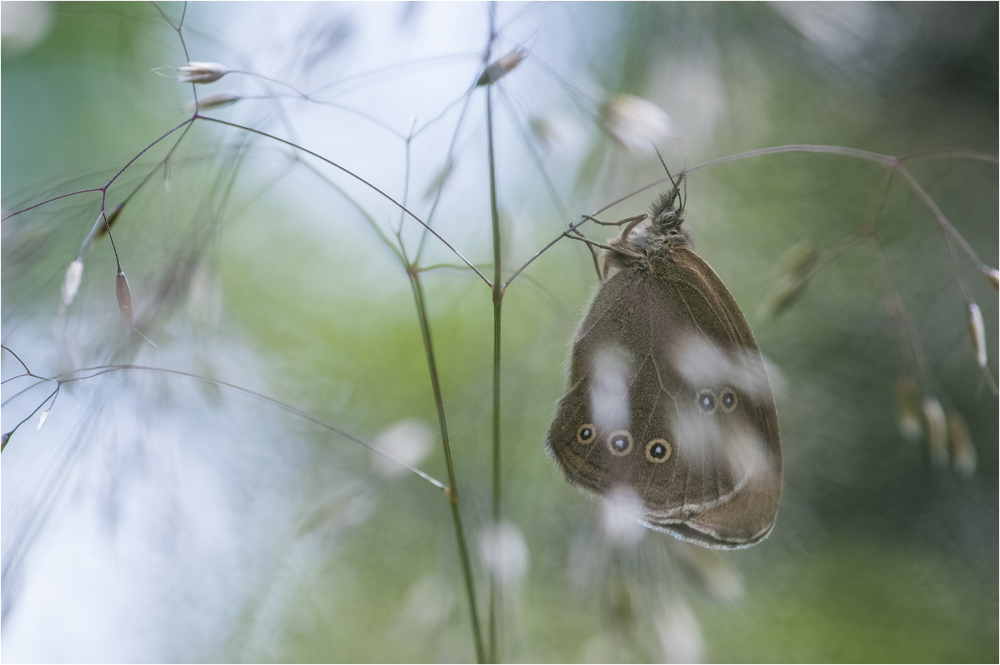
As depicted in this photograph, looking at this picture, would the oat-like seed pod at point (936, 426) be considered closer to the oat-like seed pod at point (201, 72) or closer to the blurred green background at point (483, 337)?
the blurred green background at point (483, 337)

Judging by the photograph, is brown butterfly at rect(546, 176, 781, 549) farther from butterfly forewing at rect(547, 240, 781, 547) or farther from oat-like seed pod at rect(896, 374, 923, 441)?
oat-like seed pod at rect(896, 374, 923, 441)

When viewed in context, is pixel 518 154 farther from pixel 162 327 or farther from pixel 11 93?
pixel 11 93

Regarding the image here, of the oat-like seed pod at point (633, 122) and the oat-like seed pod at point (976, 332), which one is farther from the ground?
the oat-like seed pod at point (633, 122)

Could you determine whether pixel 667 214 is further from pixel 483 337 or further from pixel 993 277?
pixel 483 337

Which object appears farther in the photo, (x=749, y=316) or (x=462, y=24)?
(x=749, y=316)

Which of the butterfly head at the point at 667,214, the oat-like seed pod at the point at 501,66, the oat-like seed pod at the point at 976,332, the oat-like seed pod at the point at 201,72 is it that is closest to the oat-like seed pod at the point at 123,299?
the oat-like seed pod at the point at 201,72

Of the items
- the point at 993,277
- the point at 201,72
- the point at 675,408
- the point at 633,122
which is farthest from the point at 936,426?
the point at 201,72

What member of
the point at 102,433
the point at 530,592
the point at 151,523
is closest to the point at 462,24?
the point at 102,433
